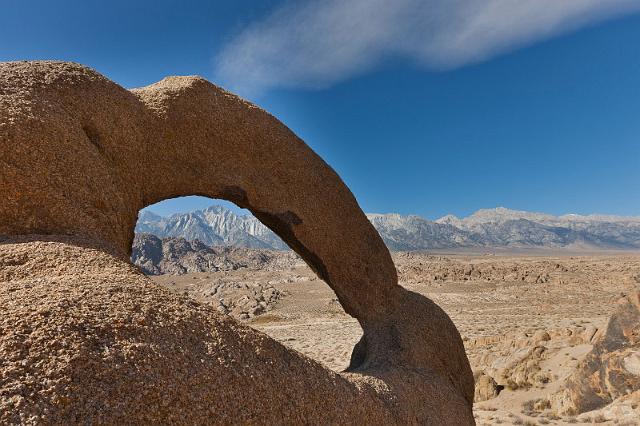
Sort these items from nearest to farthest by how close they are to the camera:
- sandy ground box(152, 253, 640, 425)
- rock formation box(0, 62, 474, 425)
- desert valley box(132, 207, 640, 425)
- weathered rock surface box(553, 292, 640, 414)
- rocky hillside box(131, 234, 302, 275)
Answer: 1. rock formation box(0, 62, 474, 425)
2. weathered rock surface box(553, 292, 640, 414)
3. desert valley box(132, 207, 640, 425)
4. sandy ground box(152, 253, 640, 425)
5. rocky hillside box(131, 234, 302, 275)

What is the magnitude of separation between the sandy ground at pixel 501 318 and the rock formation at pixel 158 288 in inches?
146

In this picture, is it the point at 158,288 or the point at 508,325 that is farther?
the point at 508,325

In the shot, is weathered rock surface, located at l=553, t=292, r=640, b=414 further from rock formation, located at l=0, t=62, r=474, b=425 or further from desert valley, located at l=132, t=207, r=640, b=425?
rock formation, located at l=0, t=62, r=474, b=425

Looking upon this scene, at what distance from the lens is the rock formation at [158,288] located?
3.57 metres

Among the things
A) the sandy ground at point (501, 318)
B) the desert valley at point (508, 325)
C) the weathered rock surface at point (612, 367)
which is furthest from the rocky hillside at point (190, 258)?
the weathered rock surface at point (612, 367)

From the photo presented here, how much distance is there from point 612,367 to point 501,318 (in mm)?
23654

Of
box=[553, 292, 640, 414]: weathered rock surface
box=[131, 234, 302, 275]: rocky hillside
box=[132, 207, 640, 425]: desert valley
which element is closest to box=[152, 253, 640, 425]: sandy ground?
box=[132, 207, 640, 425]: desert valley

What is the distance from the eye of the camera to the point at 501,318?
112 ft

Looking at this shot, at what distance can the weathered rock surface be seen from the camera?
37.9 ft

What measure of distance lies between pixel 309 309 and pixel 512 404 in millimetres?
35130

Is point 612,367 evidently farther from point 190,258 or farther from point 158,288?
point 190,258

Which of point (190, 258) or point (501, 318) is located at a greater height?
point (190, 258)

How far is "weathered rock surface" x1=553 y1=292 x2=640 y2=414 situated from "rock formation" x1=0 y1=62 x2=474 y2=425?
443 centimetres

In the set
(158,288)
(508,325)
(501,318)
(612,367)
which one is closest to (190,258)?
(501,318)
